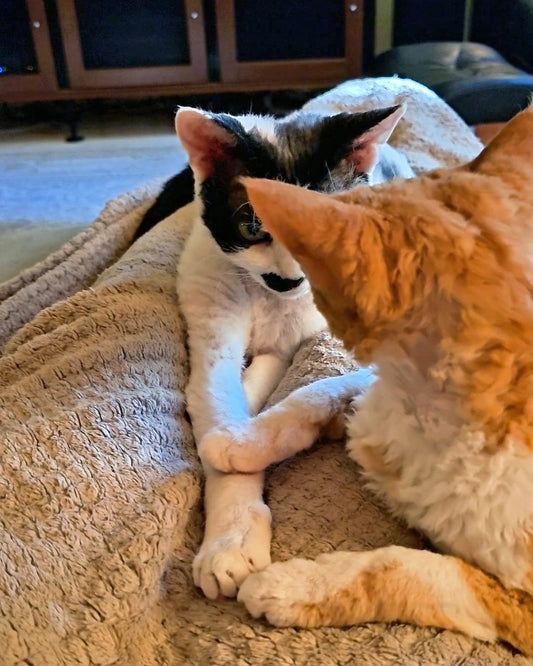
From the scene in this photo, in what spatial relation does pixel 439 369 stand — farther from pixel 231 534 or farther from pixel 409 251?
pixel 231 534

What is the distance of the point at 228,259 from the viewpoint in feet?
4.53

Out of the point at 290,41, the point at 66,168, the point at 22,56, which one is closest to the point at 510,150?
the point at 66,168

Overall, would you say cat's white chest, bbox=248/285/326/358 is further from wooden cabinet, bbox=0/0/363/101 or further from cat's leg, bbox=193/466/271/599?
wooden cabinet, bbox=0/0/363/101

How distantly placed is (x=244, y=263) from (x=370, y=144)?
12.9 inches

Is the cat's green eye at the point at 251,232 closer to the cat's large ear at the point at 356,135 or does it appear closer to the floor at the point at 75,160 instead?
the cat's large ear at the point at 356,135

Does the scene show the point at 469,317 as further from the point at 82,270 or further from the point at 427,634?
the point at 82,270

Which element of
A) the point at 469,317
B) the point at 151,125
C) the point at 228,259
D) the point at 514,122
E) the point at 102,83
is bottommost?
the point at 151,125

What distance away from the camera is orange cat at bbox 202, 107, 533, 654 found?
2.18 ft

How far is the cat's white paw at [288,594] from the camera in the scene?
0.78m

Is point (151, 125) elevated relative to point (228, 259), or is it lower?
lower

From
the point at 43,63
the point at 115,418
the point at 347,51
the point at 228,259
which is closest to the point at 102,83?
the point at 43,63

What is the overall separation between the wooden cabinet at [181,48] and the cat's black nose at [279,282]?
3189 mm

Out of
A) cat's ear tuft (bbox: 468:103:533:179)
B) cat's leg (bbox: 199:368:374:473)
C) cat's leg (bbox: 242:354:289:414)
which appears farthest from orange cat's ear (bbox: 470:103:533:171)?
cat's leg (bbox: 242:354:289:414)

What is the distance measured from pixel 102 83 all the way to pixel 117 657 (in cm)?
390
